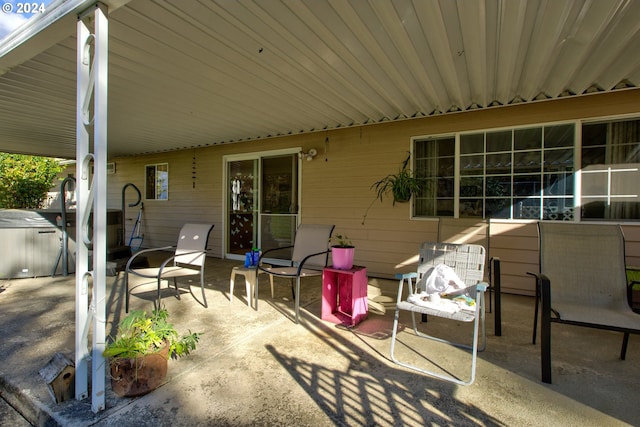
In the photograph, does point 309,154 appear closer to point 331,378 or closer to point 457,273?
point 457,273

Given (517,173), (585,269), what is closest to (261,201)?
(517,173)

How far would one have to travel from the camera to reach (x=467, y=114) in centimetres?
442

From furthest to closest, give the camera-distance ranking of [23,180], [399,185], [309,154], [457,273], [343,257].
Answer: [23,180]
[309,154]
[399,185]
[343,257]
[457,273]

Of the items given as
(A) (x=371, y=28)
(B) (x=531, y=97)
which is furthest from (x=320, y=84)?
(B) (x=531, y=97)

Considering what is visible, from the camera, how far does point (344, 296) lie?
10.4 feet

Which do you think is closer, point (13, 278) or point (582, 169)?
point (582, 169)

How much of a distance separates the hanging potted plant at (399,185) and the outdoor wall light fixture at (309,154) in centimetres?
119

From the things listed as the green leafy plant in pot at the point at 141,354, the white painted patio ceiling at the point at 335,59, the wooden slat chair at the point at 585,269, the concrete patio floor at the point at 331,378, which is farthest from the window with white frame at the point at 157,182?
the wooden slat chair at the point at 585,269

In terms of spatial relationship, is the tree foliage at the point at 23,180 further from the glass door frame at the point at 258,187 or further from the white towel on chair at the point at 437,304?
the white towel on chair at the point at 437,304

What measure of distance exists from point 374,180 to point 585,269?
290 cm

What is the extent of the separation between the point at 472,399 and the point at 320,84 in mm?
3034

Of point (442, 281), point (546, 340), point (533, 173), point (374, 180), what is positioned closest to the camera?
point (546, 340)

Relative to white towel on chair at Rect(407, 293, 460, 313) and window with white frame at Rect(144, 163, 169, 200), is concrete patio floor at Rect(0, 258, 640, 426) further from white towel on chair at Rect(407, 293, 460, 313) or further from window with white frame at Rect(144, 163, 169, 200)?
window with white frame at Rect(144, 163, 169, 200)

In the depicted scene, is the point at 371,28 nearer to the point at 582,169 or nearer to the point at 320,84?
the point at 320,84
